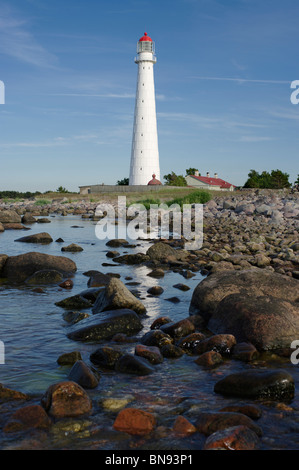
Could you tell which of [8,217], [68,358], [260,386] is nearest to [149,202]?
[8,217]

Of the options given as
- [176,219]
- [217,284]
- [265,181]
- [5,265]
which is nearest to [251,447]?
[217,284]

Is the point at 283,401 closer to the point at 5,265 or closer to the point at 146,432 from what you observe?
the point at 146,432

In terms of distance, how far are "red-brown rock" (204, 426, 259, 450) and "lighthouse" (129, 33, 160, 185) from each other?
1985 inches

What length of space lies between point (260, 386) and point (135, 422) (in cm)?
134

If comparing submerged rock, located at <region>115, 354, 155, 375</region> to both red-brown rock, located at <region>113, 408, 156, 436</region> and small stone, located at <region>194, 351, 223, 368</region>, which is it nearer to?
small stone, located at <region>194, 351, 223, 368</region>

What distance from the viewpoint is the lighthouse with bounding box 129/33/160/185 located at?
53000mm

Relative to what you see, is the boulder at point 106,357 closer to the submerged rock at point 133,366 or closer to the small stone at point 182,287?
the submerged rock at point 133,366

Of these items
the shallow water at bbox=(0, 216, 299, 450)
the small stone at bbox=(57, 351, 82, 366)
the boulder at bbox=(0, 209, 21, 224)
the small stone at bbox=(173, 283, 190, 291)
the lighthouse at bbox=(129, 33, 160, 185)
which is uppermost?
the lighthouse at bbox=(129, 33, 160, 185)

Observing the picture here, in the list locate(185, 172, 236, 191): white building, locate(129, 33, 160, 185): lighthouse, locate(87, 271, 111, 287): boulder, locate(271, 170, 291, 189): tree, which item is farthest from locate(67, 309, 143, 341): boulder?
locate(271, 170, 291, 189): tree

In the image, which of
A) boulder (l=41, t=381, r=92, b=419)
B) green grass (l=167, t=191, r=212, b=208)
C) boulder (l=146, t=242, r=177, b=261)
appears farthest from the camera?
green grass (l=167, t=191, r=212, b=208)

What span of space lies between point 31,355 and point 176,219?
23.4 metres

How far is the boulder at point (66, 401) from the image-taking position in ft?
13.9

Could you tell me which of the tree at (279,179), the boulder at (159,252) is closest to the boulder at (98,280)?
the boulder at (159,252)
